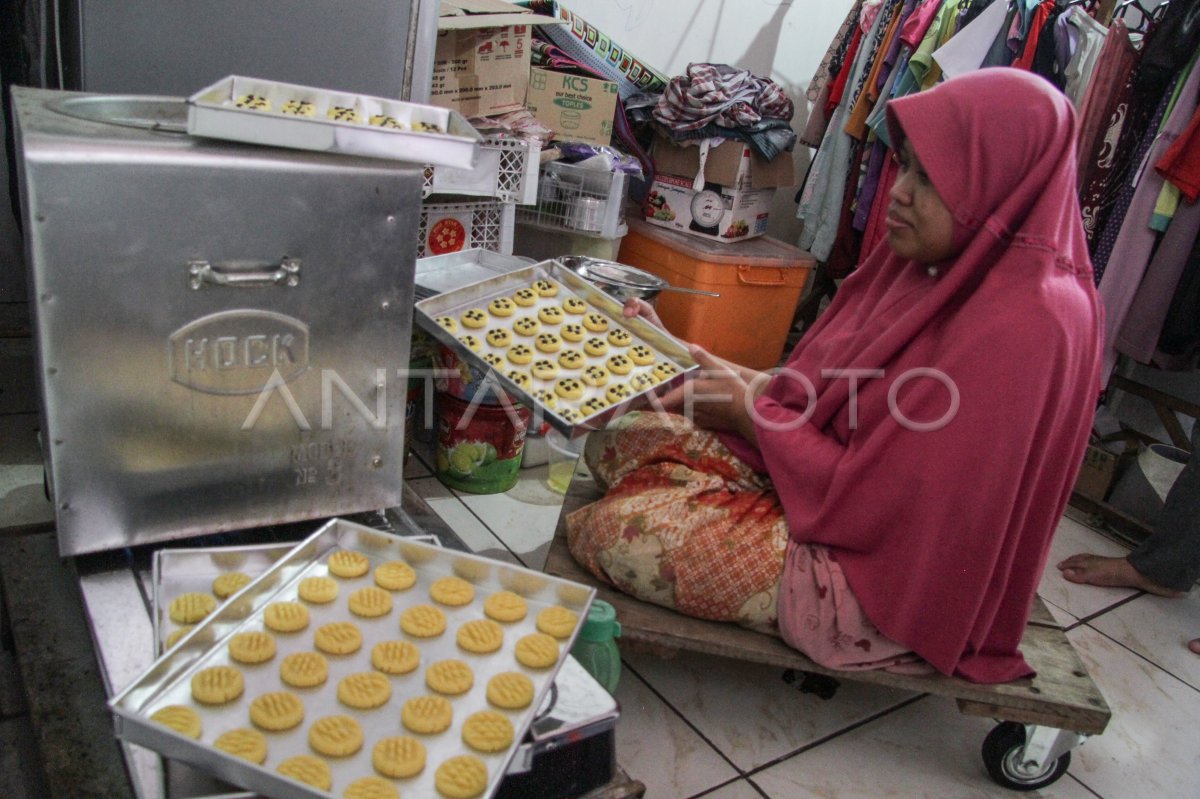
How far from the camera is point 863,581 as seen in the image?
134 centimetres

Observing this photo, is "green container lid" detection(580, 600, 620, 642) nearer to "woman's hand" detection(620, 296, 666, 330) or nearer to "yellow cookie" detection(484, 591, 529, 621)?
"yellow cookie" detection(484, 591, 529, 621)

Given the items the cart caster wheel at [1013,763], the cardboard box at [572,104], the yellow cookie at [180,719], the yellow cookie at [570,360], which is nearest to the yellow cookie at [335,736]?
the yellow cookie at [180,719]

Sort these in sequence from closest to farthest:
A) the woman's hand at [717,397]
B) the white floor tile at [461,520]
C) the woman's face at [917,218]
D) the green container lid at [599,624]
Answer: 1. the green container lid at [599,624]
2. the woman's face at [917,218]
3. the woman's hand at [717,397]
4. the white floor tile at [461,520]

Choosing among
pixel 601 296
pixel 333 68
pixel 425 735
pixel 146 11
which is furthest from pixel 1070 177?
pixel 146 11

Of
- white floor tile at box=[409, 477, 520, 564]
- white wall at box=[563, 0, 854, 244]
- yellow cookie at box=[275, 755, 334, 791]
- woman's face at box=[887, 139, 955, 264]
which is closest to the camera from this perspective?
yellow cookie at box=[275, 755, 334, 791]

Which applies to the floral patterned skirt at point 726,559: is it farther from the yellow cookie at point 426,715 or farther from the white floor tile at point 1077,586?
the white floor tile at point 1077,586

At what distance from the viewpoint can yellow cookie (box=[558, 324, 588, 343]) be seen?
4.88 feet

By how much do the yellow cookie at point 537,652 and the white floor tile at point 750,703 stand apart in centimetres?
62

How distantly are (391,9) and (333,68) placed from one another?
0.15 metres

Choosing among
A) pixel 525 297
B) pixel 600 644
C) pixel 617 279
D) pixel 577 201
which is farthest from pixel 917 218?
pixel 577 201

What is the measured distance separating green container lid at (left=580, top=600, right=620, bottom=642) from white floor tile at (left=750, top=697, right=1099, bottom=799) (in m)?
0.42

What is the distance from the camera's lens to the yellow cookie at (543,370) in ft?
4.56

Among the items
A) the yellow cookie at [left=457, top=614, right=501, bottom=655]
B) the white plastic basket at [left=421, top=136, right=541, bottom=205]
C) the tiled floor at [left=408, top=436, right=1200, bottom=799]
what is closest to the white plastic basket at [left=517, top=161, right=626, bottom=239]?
the white plastic basket at [left=421, top=136, right=541, bottom=205]

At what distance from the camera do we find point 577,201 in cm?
245
